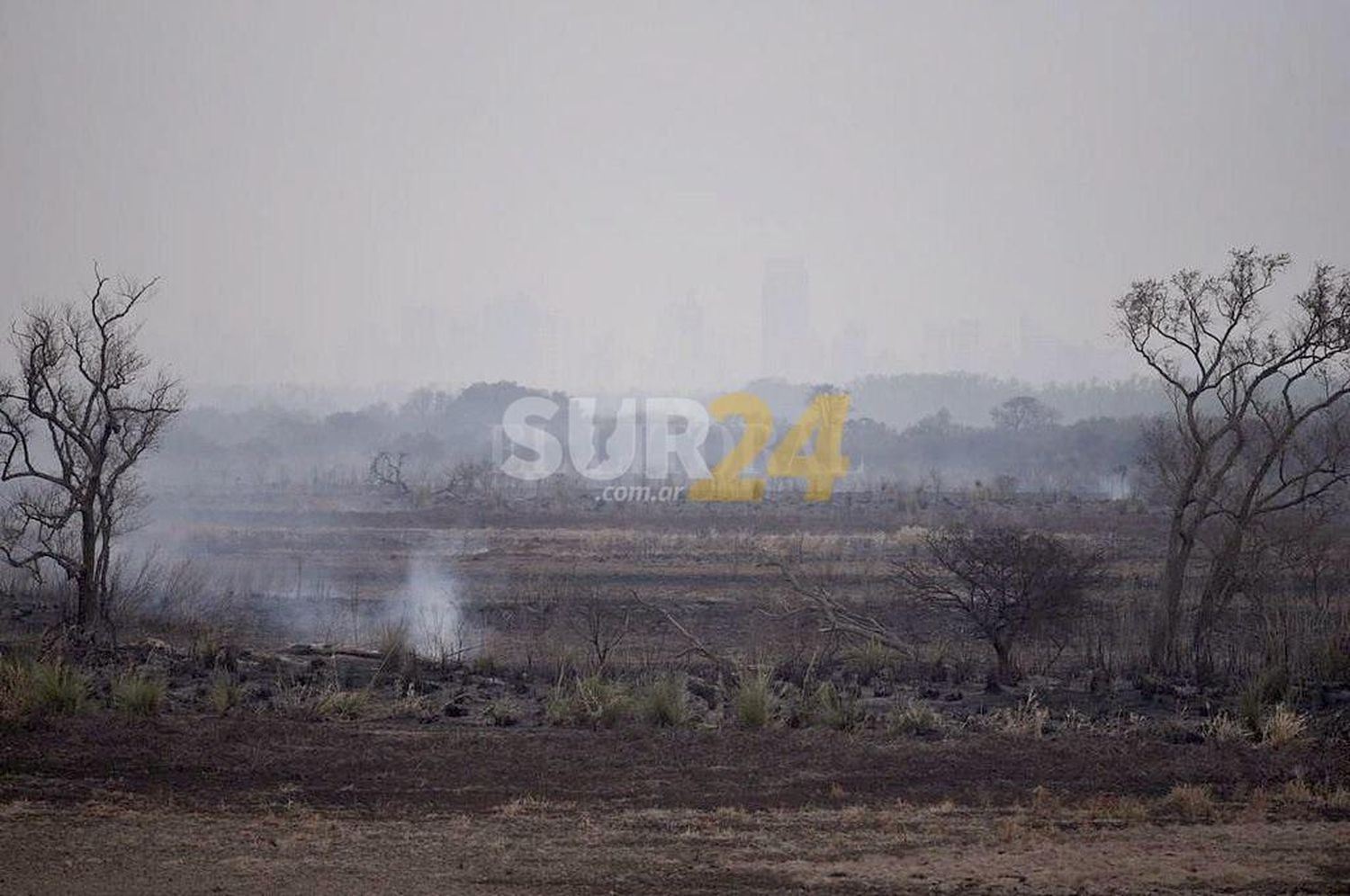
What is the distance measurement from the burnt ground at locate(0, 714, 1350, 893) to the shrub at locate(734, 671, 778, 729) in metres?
0.46

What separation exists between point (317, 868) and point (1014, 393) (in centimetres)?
16857

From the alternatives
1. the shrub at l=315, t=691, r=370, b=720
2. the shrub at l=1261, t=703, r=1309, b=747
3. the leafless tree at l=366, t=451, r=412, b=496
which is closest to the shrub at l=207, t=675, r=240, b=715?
the shrub at l=315, t=691, r=370, b=720

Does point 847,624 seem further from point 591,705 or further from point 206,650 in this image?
point 206,650

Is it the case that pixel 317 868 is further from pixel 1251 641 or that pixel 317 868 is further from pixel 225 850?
pixel 1251 641

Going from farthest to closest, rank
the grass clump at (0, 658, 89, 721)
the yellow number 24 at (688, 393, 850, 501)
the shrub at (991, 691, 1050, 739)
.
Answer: the yellow number 24 at (688, 393, 850, 501)
the grass clump at (0, 658, 89, 721)
the shrub at (991, 691, 1050, 739)

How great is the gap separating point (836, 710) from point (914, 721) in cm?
100

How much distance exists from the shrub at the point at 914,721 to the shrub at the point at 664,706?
233 centimetres

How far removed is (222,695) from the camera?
15.6 meters

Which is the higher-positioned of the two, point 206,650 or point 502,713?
point 206,650

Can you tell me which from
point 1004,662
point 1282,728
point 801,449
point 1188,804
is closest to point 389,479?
point 801,449

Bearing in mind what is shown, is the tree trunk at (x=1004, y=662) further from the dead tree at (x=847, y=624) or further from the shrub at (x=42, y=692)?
the shrub at (x=42, y=692)

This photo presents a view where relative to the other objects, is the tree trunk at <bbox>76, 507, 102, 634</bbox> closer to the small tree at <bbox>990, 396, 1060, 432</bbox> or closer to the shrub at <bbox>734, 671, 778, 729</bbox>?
the shrub at <bbox>734, 671, 778, 729</bbox>

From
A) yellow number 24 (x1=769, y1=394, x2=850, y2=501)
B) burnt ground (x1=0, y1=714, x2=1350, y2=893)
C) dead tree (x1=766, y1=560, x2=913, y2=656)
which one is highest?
yellow number 24 (x1=769, y1=394, x2=850, y2=501)

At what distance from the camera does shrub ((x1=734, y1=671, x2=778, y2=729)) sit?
48.8ft
